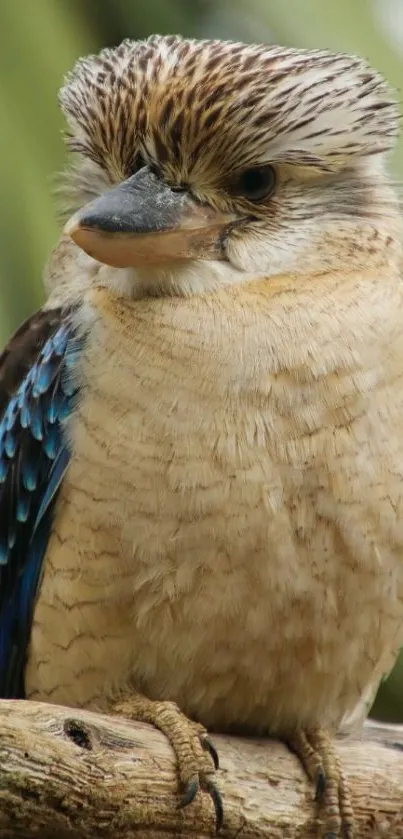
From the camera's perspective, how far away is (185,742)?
2229 mm

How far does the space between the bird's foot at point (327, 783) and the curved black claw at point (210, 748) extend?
0.73ft

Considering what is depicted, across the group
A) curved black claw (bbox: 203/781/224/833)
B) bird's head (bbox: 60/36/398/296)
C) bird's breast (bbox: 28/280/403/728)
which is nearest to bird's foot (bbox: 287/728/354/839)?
bird's breast (bbox: 28/280/403/728)

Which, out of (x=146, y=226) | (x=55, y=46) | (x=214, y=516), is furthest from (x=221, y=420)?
(x=55, y=46)

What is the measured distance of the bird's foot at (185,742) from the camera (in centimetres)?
217

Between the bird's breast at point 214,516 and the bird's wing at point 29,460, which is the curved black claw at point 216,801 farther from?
the bird's wing at point 29,460

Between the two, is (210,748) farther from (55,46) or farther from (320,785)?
(55,46)

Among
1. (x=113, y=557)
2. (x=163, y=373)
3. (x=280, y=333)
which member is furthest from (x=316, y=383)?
(x=113, y=557)

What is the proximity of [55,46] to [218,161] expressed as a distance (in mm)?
829

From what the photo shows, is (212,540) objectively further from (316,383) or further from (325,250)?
(325,250)

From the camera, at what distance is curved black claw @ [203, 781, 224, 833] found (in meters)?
2.18

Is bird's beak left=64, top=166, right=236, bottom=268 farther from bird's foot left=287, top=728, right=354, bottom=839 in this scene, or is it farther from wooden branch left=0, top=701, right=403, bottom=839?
bird's foot left=287, top=728, right=354, bottom=839

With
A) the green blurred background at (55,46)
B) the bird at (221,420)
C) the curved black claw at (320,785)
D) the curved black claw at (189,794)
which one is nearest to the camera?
the curved black claw at (189,794)

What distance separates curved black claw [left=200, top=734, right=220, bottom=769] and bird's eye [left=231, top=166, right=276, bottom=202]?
946 mm

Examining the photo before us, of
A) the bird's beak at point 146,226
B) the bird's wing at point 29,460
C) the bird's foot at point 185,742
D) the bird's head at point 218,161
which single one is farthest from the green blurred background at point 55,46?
the bird's foot at point 185,742
